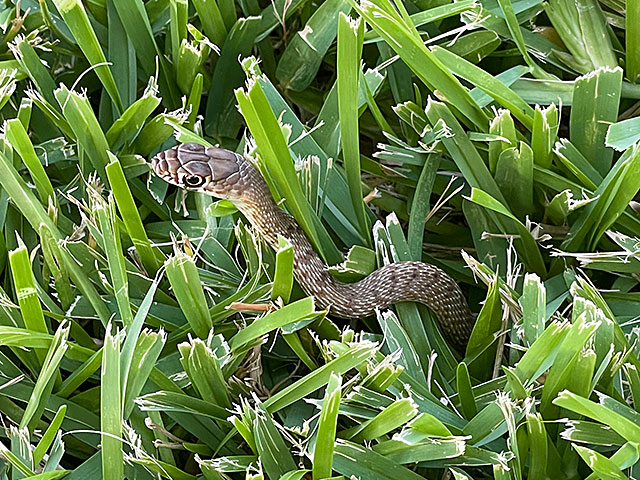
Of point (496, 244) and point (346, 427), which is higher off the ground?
point (496, 244)

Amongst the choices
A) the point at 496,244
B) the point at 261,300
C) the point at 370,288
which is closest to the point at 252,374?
the point at 261,300

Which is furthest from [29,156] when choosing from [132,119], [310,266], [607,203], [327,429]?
[607,203]

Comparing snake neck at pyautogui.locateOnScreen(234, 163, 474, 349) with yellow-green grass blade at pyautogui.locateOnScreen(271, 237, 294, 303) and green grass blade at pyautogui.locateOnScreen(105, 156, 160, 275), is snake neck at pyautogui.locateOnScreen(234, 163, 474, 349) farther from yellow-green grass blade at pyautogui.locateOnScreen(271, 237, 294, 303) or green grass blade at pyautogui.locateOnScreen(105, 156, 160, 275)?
green grass blade at pyautogui.locateOnScreen(105, 156, 160, 275)

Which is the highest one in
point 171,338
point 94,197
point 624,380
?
point 94,197

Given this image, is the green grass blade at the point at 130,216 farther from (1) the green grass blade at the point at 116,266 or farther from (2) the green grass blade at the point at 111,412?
(2) the green grass blade at the point at 111,412

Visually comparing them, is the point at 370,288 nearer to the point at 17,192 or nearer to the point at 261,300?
the point at 261,300

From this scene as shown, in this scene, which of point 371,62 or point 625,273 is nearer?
point 625,273

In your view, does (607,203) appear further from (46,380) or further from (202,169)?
(46,380)
